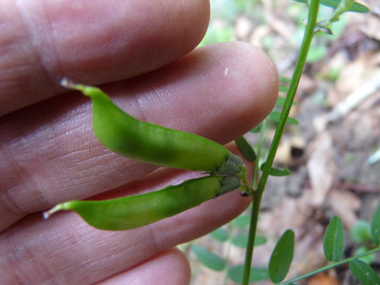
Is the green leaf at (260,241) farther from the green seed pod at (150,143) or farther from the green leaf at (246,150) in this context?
the green seed pod at (150,143)

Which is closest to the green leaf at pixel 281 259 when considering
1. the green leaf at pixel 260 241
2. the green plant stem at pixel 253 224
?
the green plant stem at pixel 253 224

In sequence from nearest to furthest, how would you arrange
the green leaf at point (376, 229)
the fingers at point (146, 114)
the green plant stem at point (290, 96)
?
the green plant stem at point (290, 96), the green leaf at point (376, 229), the fingers at point (146, 114)

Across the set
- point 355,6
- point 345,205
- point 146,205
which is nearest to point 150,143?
point 146,205

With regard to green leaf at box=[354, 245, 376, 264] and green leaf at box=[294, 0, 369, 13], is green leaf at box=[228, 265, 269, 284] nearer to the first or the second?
green leaf at box=[354, 245, 376, 264]

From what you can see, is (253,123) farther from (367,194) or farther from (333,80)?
(333,80)

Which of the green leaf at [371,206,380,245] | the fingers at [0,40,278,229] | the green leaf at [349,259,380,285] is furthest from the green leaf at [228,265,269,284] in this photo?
the fingers at [0,40,278,229]
